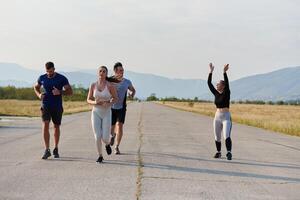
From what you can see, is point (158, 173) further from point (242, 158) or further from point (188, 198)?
point (242, 158)

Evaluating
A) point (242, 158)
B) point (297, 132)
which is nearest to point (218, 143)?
point (242, 158)

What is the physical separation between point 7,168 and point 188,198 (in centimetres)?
392

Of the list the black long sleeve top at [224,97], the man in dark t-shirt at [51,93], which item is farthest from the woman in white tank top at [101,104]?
the black long sleeve top at [224,97]

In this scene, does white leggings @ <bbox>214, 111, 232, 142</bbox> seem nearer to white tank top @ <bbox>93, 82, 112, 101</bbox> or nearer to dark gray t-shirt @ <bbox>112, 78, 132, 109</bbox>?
dark gray t-shirt @ <bbox>112, 78, 132, 109</bbox>

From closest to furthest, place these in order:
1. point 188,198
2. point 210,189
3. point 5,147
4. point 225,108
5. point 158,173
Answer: point 188,198 < point 210,189 < point 158,173 < point 225,108 < point 5,147

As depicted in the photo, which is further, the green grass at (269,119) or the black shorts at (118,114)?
the green grass at (269,119)

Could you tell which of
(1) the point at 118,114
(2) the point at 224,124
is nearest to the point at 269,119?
(2) the point at 224,124

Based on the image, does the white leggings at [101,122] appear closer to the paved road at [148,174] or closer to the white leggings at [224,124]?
the paved road at [148,174]

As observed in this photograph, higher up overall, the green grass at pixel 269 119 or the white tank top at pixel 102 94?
the white tank top at pixel 102 94

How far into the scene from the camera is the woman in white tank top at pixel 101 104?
1059 centimetres

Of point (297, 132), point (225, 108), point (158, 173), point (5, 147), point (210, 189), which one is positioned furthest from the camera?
point (297, 132)

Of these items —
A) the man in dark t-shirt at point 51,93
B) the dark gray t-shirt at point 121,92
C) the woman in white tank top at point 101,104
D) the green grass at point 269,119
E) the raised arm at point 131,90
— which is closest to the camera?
the woman in white tank top at point 101,104

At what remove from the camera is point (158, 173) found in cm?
946

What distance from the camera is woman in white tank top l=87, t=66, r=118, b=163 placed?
10586mm
